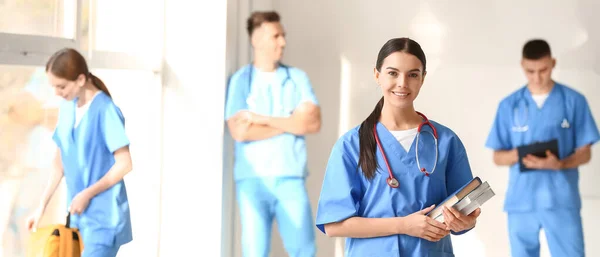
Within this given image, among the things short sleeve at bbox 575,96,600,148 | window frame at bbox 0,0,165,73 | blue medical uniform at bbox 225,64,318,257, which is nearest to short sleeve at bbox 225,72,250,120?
blue medical uniform at bbox 225,64,318,257

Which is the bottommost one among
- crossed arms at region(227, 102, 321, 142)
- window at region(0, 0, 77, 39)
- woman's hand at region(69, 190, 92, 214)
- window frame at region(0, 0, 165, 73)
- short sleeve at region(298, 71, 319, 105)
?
woman's hand at region(69, 190, 92, 214)

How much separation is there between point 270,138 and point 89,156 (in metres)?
0.85

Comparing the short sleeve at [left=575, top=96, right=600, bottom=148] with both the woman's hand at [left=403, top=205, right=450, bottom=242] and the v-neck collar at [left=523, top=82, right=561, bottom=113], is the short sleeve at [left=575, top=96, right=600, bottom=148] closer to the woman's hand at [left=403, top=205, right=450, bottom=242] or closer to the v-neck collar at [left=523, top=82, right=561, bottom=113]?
the v-neck collar at [left=523, top=82, right=561, bottom=113]

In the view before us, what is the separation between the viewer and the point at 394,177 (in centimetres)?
205

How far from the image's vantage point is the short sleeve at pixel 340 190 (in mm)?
2057

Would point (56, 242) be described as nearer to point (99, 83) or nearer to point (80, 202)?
point (80, 202)

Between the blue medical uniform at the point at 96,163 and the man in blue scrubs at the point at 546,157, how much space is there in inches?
59.0

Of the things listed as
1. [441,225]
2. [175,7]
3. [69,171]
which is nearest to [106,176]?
[69,171]

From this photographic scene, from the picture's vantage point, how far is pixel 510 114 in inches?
128

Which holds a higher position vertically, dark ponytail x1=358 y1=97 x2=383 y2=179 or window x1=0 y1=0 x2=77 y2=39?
window x1=0 y1=0 x2=77 y2=39

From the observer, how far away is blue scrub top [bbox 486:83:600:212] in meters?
3.18

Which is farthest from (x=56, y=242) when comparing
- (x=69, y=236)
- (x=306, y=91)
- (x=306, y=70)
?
(x=306, y=70)

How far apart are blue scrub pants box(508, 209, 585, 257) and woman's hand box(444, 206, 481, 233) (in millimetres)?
1317

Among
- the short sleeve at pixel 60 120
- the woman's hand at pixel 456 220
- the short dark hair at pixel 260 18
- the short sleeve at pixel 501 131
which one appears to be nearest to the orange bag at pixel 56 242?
the short sleeve at pixel 60 120
